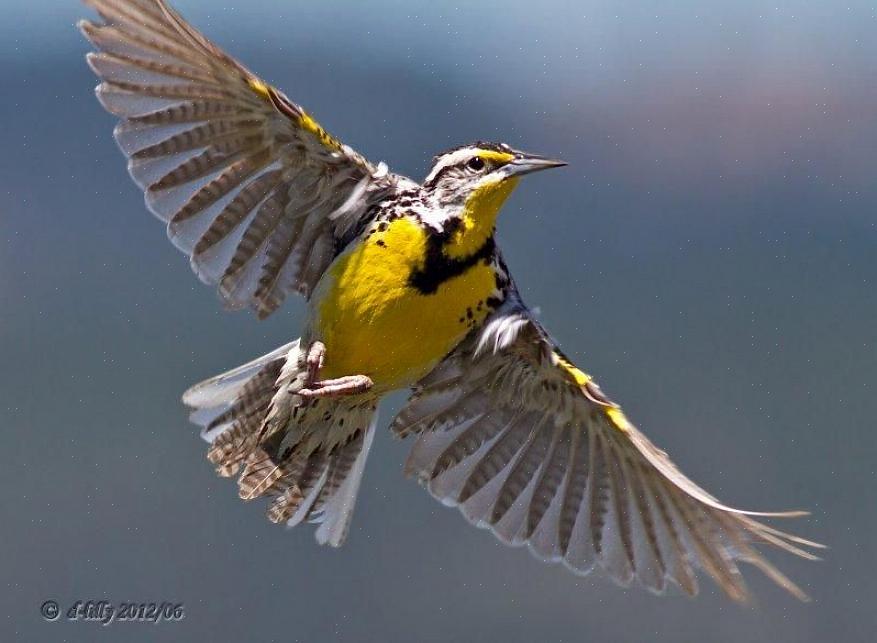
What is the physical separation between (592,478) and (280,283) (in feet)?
2.30

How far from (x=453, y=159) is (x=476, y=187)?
8 centimetres

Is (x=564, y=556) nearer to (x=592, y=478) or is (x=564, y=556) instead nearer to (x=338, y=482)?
(x=592, y=478)

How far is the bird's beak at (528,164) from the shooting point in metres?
2.20

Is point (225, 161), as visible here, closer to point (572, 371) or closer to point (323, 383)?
point (323, 383)

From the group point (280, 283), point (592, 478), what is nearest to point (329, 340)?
point (280, 283)

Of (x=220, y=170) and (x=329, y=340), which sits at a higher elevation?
(x=220, y=170)

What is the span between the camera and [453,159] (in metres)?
2.30

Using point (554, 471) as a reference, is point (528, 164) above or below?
above

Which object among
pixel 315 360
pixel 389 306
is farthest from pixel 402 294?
pixel 315 360

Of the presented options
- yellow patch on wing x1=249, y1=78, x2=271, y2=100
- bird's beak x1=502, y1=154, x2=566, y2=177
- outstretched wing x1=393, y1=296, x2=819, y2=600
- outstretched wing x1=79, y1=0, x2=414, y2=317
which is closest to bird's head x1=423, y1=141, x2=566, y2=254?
bird's beak x1=502, y1=154, x2=566, y2=177

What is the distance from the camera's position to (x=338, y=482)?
264 centimetres

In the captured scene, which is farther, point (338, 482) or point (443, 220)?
point (338, 482)

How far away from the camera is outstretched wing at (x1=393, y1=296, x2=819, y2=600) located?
2.45m

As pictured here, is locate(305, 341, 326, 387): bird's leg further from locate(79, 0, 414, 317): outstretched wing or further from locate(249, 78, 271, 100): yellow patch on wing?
locate(249, 78, 271, 100): yellow patch on wing
